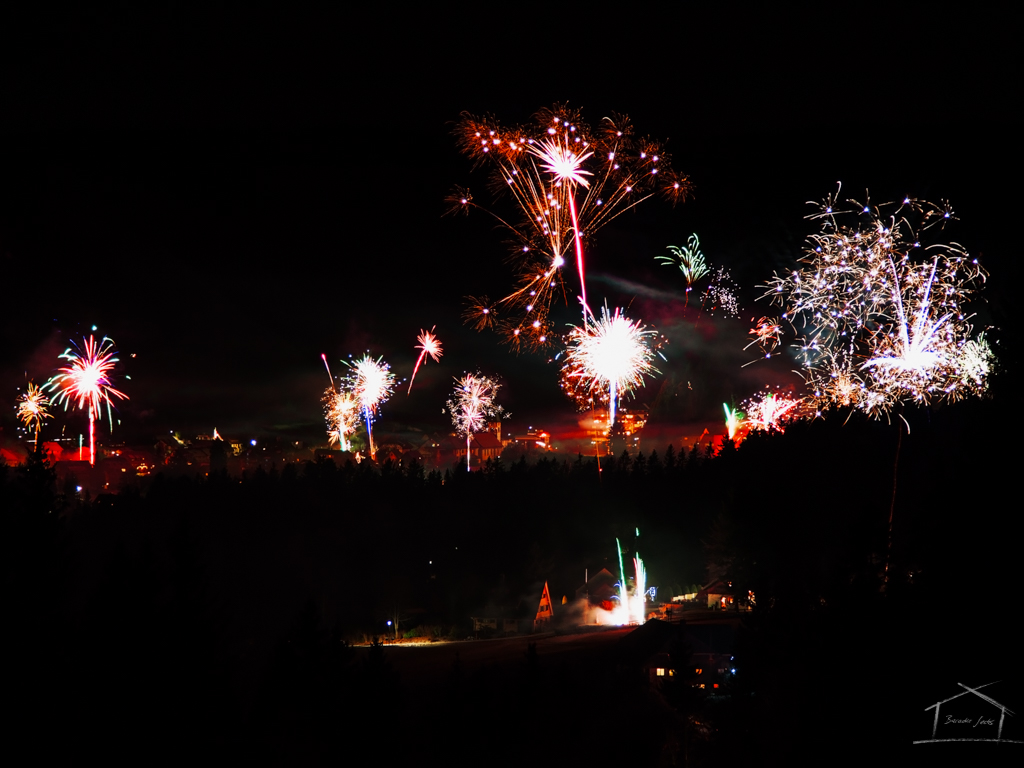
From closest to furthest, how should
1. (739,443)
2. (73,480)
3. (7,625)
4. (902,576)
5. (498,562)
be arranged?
1. (7,625)
2. (902,576)
3. (498,562)
4. (739,443)
5. (73,480)

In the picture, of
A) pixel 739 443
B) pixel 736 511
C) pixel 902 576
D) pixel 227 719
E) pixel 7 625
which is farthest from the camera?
pixel 739 443

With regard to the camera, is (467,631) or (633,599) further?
(467,631)

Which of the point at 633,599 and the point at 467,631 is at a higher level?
the point at 633,599

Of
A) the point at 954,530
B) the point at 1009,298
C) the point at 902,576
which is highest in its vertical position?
the point at 1009,298

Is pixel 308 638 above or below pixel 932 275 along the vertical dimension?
below

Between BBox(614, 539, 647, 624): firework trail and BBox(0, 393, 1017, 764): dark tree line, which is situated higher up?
BBox(0, 393, 1017, 764): dark tree line

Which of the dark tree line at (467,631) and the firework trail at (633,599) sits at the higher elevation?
the dark tree line at (467,631)

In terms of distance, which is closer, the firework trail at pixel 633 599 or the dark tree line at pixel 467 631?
the dark tree line at pixel 467 631

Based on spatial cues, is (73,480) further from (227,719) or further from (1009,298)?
(1009,298)

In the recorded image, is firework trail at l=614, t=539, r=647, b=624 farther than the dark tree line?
Yes

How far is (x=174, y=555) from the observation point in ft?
89.2

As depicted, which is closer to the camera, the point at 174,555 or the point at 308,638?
the point at 174,555

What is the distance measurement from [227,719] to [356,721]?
18.1 feet

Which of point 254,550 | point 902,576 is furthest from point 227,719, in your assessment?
point 254,550
